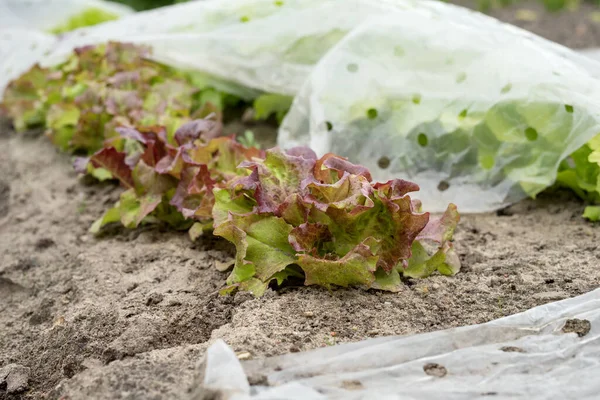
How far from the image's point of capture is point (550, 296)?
5.19ft

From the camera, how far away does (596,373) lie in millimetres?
1309

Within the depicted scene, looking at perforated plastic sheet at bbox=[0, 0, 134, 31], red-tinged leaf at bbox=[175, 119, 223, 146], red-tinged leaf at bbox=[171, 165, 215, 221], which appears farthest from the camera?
perforated plastic sheet at bbox=[0, 0, 134, 31]

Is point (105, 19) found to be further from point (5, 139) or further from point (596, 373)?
point (596, 373)

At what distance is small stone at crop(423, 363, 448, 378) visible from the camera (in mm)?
1306

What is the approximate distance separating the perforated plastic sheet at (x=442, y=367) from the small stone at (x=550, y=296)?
136mm

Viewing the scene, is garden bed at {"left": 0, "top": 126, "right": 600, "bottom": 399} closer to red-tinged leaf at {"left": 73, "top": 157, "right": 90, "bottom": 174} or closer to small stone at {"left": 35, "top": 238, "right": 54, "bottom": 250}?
small stone at {"left": 35, "top": 238, "right": 54, "bottom": 250}

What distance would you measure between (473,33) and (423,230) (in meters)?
1.01

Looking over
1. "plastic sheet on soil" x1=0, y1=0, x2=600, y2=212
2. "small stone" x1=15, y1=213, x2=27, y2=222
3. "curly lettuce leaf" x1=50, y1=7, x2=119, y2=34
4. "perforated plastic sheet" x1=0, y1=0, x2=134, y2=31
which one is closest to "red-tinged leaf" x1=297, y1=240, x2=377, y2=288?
"plastic sheet on soil" x1=0, y1=0, x2=600, y2=212

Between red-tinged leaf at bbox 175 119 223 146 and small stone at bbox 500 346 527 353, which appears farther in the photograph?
red-tinged leaf at bbox 175 119 223 146

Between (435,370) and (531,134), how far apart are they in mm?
1220

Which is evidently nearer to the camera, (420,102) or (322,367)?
(322,367)

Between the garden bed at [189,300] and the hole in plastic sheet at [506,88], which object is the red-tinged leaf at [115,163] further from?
the hole in plastic sheet at [506,88]

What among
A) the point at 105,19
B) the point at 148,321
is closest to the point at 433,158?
the point at 148,321

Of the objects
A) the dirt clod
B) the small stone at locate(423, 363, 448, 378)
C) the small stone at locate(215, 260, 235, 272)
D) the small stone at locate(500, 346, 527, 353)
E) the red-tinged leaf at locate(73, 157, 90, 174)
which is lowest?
the red-tinged leaf at locate(73, 157, 90, 174)
